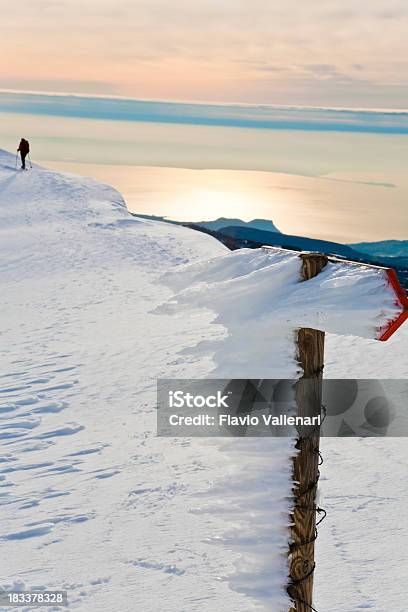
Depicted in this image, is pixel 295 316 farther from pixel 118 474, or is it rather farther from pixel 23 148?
pixel 23 148

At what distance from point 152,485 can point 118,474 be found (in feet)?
1.51

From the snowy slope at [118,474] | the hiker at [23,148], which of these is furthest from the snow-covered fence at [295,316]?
the hiker at [23,148]

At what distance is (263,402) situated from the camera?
4254 mm

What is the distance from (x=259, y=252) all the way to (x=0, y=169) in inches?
1024

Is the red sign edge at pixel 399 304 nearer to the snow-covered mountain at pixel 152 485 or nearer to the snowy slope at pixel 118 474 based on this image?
the snow-covered mountain at pixel 152 485

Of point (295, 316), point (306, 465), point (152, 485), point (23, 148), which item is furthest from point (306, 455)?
point (23, 148)

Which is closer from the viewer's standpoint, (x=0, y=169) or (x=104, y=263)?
(x=104, y=263)

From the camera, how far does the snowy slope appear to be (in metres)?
4.41

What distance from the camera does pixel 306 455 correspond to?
4.32 metres

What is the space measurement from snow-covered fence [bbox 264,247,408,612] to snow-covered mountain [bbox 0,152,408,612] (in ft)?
0.24

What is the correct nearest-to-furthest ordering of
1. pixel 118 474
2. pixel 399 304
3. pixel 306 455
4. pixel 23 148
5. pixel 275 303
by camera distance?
pixel 399 304, pixel 275 303, pixel 306 455, pixel 118 474, pixel 23 148

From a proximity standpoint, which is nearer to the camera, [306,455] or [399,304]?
[399,304]

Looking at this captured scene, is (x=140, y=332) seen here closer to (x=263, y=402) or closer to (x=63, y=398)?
(x=63, y=398)

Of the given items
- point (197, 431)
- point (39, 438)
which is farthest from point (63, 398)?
point (197, 431)
